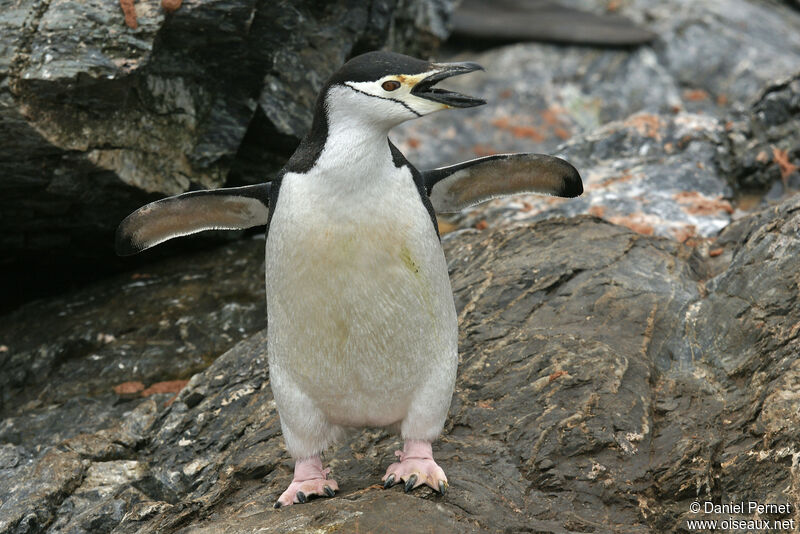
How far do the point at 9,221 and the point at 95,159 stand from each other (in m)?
1.00

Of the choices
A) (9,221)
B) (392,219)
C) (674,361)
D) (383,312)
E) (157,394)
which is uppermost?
(392,219)

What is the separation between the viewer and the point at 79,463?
15.0 feet

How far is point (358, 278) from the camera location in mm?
3438

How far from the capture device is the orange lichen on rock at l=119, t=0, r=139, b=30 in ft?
18.7

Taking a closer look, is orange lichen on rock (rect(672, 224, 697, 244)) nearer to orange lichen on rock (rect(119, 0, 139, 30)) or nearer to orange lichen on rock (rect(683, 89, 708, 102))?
orange lichen on rock (rect(119, 0, 139, 30))

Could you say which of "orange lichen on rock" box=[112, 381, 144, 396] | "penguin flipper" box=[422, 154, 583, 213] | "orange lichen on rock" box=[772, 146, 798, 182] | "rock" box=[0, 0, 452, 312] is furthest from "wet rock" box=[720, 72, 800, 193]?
"orange lichen on rock" box=[112, 381, 144, 396]

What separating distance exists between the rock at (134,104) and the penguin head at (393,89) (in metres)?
2.92

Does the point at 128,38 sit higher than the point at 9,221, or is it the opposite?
the point at 128,38

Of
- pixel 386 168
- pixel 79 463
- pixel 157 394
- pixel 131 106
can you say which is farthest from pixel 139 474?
pixel 131 106

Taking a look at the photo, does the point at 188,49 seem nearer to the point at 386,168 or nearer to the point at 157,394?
the point at 157,394

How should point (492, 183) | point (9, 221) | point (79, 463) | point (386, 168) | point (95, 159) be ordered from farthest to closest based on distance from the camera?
point (9, 221)
point (95, 159)
point (79, 463)
point (492, 183)
point (386, 168)

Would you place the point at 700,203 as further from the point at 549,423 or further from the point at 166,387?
the point at 166,387

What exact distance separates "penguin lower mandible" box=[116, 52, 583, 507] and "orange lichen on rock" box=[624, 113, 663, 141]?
407 centimetres

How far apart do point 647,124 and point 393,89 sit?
4.78 metres
